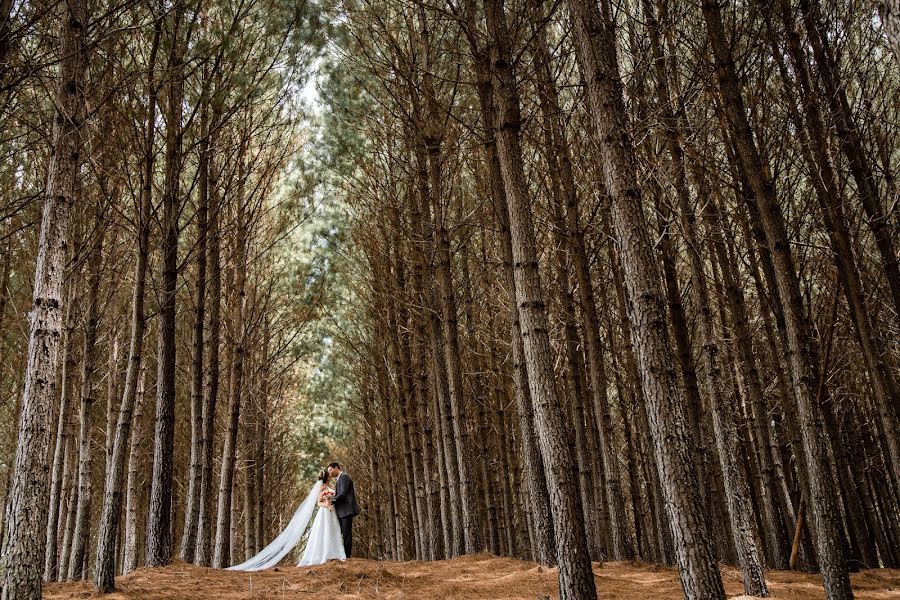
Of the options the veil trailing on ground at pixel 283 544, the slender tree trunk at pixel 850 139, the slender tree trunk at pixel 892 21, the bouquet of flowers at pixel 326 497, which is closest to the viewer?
the slender tree trunk at pixel 892 21

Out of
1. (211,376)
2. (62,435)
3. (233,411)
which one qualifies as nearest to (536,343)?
(211,376)

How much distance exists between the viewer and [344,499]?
952 centimetres

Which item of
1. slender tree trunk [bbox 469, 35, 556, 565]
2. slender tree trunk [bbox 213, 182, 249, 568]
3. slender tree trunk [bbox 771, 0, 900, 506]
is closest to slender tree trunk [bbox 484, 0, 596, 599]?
slender tree trunk [bbox 469, 35, 556, 565]

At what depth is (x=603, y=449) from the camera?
25.1 feet

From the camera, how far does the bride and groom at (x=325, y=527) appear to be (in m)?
9.04

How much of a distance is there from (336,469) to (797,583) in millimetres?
6136

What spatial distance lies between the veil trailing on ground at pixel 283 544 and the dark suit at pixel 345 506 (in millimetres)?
391

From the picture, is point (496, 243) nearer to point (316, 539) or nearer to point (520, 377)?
point (520, 377)

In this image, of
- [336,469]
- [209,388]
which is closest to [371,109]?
[209,388]

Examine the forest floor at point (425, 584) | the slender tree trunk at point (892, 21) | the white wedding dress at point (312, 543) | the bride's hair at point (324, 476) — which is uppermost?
the slender tree trunk at point (892, 21)

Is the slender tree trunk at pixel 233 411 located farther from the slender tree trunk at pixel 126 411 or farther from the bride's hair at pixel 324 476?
the slender tree trunk at pixel 126 411

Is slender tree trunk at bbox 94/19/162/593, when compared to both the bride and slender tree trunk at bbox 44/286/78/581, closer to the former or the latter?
slender tree trunk at bbox 44/286/78/581

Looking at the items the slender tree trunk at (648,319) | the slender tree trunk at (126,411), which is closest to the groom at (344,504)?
the slender tree trunk at (126,411)

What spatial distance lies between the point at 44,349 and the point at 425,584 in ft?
13.0
